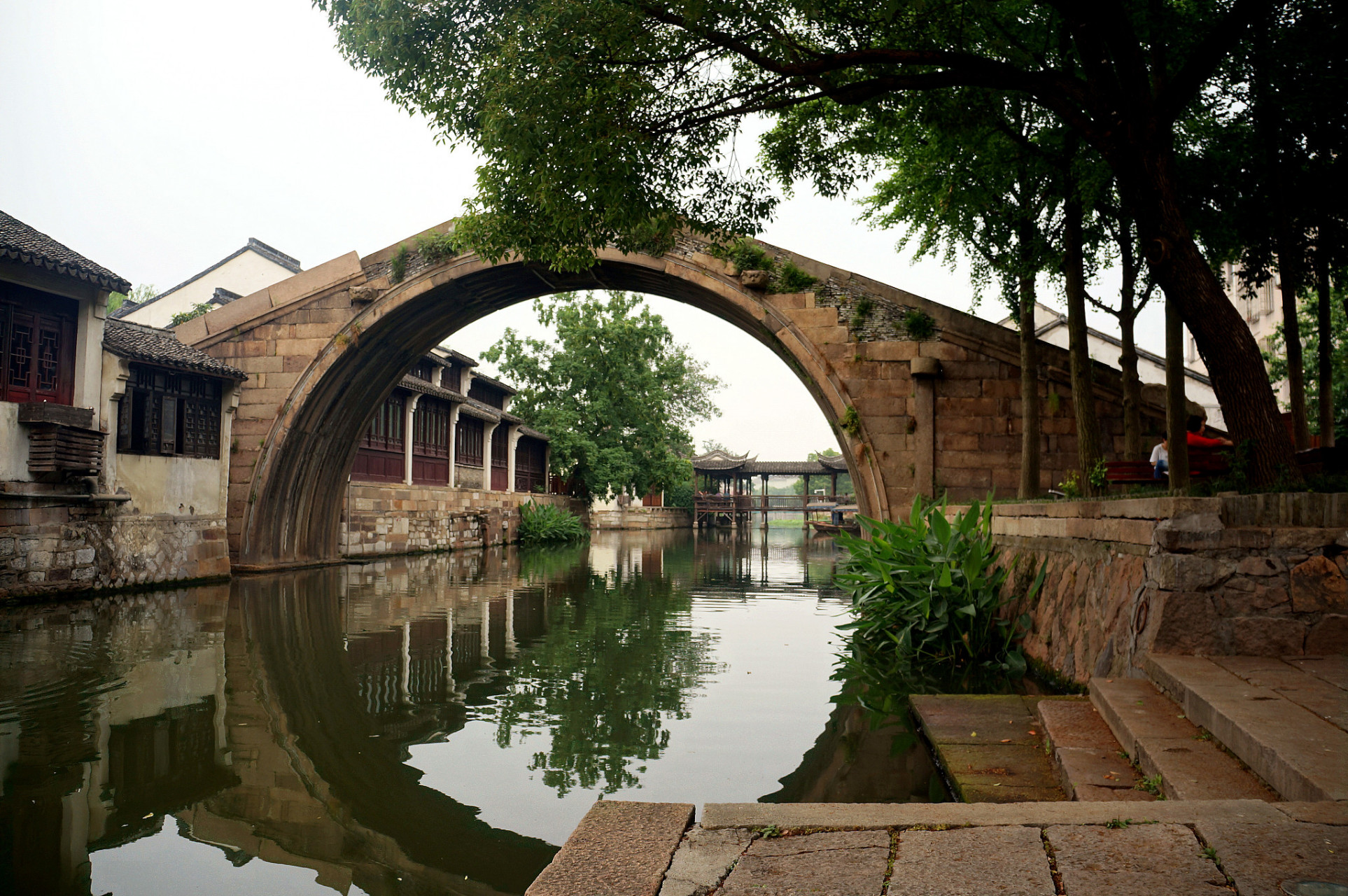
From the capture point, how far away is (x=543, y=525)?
90.2 ft

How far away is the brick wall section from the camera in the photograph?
10.5m

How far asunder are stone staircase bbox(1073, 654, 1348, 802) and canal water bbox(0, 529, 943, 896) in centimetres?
91

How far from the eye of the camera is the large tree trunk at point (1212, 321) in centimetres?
554

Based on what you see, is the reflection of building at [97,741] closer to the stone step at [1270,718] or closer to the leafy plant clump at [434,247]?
the stone step at [1270,718]

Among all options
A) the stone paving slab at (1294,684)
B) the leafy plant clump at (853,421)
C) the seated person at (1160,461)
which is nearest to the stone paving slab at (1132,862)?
the stone paving slab at (1294,684)

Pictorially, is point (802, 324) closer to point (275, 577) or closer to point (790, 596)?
point (790, 596)

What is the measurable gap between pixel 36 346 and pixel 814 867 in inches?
479

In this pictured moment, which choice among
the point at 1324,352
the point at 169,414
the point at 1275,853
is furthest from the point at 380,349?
the point at 1275,853

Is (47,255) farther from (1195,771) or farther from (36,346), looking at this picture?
(1195,771)

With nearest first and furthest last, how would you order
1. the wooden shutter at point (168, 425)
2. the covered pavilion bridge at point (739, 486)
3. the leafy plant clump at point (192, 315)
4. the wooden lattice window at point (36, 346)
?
the wooden lattice window at point (36, 346), the wooden shutter at point (168, 425), the leafy plant clump at point (192, 315), the covered pavilion bridge at point (739, 486)

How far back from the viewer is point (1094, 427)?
9570 millimetres

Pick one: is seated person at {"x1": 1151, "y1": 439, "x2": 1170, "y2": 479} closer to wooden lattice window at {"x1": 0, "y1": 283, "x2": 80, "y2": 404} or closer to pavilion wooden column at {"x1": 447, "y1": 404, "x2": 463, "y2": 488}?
wooden lattice window at {"x1": 0, "y1": 283, "x2": 80, "y2": 404}

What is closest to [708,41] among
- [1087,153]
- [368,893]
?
[1087,153]

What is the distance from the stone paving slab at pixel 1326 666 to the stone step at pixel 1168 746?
58 cm
